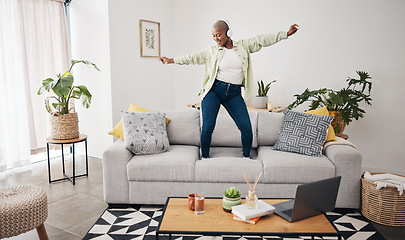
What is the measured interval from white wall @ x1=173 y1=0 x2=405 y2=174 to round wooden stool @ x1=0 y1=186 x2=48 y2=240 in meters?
3.21

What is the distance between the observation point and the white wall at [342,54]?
3.86m

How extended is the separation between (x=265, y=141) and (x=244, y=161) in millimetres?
553

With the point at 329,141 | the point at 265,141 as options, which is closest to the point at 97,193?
the point at 265,141

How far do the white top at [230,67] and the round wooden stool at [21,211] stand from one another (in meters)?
1.70

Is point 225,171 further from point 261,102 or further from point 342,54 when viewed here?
point 342,54

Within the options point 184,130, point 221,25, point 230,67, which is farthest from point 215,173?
point 221,25

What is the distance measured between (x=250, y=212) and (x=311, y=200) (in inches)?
13.5

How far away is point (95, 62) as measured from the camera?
4.35 metres

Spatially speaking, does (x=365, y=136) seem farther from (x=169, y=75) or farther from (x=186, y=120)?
(x=169, y=75)

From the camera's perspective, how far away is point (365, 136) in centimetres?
405

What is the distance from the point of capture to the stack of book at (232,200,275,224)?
1854mm

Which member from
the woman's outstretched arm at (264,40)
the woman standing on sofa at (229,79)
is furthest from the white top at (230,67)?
the woman's outstretched arm at (264,40)

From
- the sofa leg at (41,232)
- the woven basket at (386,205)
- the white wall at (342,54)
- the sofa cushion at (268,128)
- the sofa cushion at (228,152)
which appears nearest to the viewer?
the sofa leg at (41,232)

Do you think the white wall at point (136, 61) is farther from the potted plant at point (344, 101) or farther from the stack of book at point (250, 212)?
the stack of book at point (250, 212)
